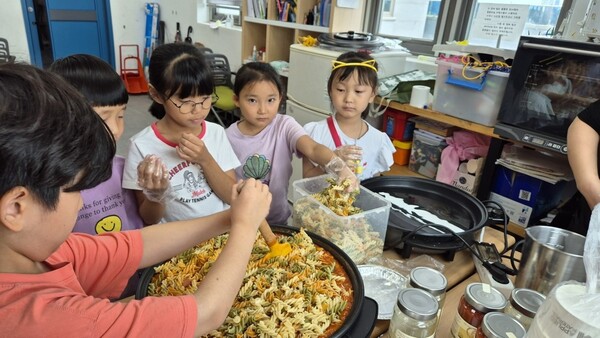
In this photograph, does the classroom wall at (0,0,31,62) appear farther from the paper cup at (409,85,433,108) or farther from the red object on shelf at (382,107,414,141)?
the paper cup at (409,85,433,108)

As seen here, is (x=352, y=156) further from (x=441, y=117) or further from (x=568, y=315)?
(x=441, y=117)

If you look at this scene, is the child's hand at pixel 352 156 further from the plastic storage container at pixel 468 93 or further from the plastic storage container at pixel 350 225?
the plastic storage container at pixel 468 93

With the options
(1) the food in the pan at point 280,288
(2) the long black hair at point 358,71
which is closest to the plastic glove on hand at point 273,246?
(1) the food in the pan at point 280,288

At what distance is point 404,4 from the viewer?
3.14m

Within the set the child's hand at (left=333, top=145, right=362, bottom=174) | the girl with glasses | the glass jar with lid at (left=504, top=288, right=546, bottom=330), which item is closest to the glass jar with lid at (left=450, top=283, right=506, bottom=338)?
the glass jar with lid at (left=504, top=288, right=546, bottom=330)

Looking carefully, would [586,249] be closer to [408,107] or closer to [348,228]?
[348,228]

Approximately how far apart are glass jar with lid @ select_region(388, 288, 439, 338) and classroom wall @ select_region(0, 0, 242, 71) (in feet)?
13.5

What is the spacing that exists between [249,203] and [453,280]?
58cm

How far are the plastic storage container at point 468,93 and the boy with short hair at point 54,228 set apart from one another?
1749mm

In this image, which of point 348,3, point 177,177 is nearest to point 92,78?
point 177,177

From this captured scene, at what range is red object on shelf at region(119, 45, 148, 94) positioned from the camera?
592 cm

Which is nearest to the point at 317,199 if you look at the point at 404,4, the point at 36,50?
the point at 404,4

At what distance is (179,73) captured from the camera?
3.84 ft

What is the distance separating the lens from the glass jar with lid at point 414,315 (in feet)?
2.05
